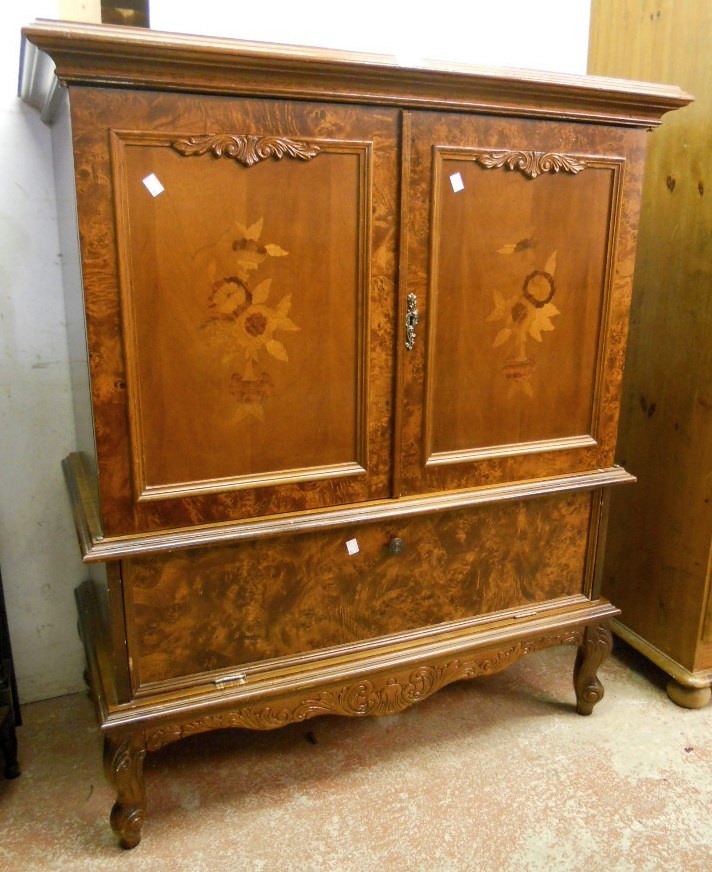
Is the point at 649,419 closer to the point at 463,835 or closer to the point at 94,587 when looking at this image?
the point at 463,835

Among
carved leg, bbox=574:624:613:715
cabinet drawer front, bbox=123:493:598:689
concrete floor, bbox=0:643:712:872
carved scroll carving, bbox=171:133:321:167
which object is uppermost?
carved scroll carving, bbox=171:133:321:167

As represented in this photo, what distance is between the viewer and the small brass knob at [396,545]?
1.58 metres

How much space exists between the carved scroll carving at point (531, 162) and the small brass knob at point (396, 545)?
802mm

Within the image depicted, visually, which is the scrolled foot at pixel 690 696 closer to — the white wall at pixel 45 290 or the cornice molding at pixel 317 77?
the cornice molding at pixel 317 77

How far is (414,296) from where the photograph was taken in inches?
57.7

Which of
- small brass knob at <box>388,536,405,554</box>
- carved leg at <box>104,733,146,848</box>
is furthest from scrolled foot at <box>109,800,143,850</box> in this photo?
small brass knob at <box>388,536,405,554</box>

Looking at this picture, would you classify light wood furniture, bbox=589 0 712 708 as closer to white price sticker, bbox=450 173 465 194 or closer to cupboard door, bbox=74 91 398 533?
white price sticker, bbox=450 173 465 194

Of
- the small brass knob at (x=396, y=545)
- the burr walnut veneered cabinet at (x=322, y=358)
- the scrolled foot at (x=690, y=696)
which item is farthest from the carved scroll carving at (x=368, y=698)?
the scrolled foot at (x=690, y=696)

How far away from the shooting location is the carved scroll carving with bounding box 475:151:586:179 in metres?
1.46

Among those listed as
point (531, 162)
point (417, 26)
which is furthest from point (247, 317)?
point (417, 26)

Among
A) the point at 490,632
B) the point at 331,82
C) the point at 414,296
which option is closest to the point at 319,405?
the point at 414,296

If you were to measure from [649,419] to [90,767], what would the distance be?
5.74ft

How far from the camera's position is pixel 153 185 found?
48.8 inches

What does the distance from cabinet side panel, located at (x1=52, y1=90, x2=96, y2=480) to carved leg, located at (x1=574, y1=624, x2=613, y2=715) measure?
1.29 metres
